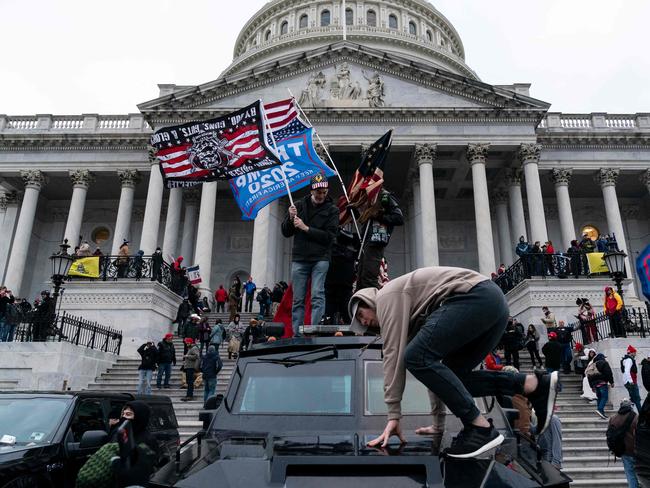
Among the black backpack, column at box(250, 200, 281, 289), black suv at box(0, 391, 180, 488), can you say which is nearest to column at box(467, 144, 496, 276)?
column at box(250, 200, 281, 289)

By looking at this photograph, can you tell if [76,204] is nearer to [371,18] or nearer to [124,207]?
[124,207]

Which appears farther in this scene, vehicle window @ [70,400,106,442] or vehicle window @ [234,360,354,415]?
vehicle window @ [70,400,106,442]

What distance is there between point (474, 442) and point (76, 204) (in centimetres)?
3492

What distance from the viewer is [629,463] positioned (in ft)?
25.0

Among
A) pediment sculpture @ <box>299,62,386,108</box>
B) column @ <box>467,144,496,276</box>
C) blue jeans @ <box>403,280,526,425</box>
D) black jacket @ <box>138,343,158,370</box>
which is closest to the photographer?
blue jeans @ <box>403,280,526,425</box>

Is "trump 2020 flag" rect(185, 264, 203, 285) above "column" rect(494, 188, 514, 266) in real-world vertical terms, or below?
below

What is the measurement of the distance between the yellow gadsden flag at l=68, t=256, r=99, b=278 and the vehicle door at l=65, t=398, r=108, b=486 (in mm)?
18107

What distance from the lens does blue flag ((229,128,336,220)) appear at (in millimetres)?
12055

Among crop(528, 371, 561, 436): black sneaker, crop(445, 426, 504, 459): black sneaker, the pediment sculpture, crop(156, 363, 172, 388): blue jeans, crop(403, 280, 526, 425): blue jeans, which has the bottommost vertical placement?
crop(445, 426, 504, 459): black sneaker

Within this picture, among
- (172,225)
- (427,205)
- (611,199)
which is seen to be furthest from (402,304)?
(611,199)

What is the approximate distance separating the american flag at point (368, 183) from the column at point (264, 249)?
1903 cm

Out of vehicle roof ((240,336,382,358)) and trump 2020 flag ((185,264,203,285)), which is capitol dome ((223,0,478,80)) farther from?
vehicle roof ((240,336,382,358))

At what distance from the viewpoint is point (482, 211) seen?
2866 centimetres

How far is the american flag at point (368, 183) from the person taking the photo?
26.7 feet
